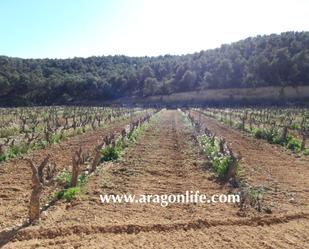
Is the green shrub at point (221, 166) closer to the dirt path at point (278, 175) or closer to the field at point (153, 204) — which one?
the field at point (153, 204)

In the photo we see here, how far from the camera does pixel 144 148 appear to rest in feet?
70.3

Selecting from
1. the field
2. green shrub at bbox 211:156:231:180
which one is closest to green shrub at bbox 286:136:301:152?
the field

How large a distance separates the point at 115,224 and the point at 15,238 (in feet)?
6.46

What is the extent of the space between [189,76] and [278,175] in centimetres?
8619

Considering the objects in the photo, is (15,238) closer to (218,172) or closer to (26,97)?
(218,172)

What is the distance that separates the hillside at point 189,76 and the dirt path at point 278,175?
6974 centimetres

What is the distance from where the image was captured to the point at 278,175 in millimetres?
14977

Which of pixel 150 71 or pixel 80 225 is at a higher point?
pixel 150 71

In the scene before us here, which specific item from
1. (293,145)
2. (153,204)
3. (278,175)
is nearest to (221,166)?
(278,175)

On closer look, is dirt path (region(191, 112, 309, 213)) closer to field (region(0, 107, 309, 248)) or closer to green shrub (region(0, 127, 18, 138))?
field (region(0, 107, 309, 248))

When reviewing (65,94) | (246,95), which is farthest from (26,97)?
(246,95)

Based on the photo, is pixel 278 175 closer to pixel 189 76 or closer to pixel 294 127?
pixel 294 127

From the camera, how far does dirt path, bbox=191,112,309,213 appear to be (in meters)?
11.4

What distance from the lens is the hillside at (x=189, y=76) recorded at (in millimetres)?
89938
